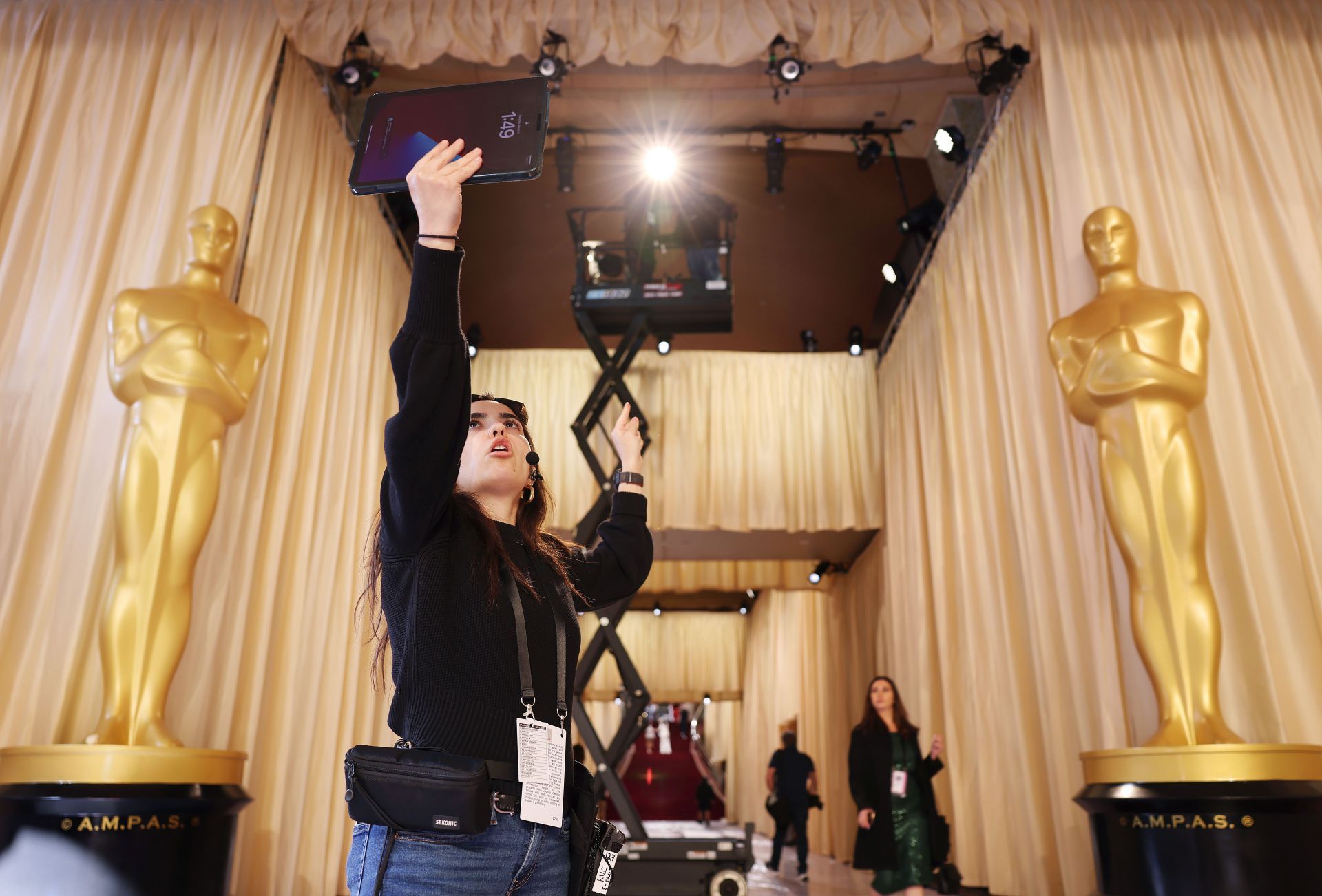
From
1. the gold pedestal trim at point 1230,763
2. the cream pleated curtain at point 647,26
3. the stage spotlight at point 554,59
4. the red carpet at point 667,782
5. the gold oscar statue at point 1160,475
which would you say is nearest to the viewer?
the gold pedestal trim at point 1230,763

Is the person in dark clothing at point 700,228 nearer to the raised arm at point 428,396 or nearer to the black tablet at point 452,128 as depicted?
the black tablet at point 452,128

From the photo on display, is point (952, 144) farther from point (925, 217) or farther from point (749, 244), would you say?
point (749, 244)

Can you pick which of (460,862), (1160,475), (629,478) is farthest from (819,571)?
(460,862)

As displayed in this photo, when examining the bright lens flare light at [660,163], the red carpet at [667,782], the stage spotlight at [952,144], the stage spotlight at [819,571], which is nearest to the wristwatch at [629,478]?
the stage spotlight at [952,144]

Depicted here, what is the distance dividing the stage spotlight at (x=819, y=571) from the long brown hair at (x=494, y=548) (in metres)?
10.1

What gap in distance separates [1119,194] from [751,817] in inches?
557

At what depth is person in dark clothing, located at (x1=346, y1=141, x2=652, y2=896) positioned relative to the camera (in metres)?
1.15

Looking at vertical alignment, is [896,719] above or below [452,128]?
below

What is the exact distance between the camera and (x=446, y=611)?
1243mm

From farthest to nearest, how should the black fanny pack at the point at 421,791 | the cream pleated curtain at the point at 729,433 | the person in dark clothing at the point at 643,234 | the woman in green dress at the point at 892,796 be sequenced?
the cream pleated curtain at the point at 729,433 < the person in dark clothing at the point at 643,234 < the woman in green dress at the point at 892,796 < the black fanny pack at the point at 421,791

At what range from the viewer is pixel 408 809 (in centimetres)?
112

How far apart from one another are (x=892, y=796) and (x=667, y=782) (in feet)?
59.7

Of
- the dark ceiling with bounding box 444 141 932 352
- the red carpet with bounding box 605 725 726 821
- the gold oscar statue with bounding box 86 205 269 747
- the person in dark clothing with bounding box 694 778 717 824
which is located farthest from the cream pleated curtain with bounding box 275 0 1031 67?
the red carpet with bounding box 605 725 726 821

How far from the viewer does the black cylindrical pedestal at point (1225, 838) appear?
281 cm
